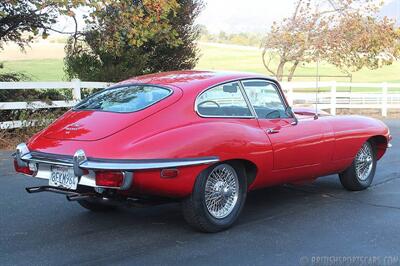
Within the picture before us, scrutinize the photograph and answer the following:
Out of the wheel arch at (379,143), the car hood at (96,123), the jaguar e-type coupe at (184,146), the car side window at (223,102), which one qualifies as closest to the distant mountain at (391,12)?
the wheel arch at (379,143)

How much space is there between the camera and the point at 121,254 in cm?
469

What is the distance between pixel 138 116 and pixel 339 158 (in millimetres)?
2735

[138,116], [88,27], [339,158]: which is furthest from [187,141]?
[88,27]

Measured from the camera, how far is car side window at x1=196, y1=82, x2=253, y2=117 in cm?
545

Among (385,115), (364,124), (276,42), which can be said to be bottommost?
(385,115)

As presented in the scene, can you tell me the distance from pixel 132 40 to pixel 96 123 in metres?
8.65

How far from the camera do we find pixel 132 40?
13.6 m

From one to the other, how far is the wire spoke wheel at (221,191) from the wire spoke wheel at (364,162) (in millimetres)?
2345

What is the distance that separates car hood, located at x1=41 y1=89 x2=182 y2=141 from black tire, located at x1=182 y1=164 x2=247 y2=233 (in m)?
0.75

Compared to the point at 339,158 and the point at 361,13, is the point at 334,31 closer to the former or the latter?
the point at 361,13

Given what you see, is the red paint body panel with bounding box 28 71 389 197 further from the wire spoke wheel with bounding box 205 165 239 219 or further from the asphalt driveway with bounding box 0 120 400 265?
the asphalt driveway with bounding box 0 120 400 265

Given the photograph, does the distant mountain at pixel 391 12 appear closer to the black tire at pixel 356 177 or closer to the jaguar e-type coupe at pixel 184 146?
the black tire at pixel 356 177

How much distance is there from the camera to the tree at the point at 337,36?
2477 centimetres

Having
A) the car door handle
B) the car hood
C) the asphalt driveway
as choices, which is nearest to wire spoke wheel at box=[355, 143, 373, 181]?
the asphalt driveway
